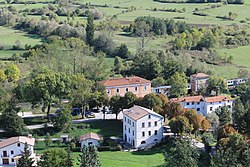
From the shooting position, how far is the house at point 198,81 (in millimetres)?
66875

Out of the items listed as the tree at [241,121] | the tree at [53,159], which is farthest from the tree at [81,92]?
the tree at [241,121]

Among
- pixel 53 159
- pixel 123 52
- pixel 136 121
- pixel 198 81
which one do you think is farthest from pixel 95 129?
pixel 123 52

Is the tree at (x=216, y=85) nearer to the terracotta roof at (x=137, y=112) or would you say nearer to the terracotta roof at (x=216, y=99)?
the terracotta roof at (x=216, y=99)

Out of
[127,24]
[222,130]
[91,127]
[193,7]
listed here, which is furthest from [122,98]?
[193,7]

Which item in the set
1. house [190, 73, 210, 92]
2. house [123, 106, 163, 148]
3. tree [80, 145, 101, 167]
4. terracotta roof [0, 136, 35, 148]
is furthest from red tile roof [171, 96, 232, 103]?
tree [80, 145, 101, 167]

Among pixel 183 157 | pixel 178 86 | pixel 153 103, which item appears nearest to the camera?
pixel 183 157

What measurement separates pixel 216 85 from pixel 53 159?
1166 inches

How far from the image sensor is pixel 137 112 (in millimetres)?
52031

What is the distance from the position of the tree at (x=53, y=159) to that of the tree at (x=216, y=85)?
93.5 feet

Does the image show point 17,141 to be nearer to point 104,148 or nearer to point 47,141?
point 47,141

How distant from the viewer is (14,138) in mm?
47656

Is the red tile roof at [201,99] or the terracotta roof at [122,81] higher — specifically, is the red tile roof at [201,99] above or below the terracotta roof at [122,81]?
below

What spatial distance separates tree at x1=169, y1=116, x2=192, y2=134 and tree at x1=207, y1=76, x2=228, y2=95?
1663cm

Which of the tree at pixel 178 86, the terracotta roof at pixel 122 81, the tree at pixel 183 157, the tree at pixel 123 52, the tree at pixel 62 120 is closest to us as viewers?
the tree at pixel 183 157
